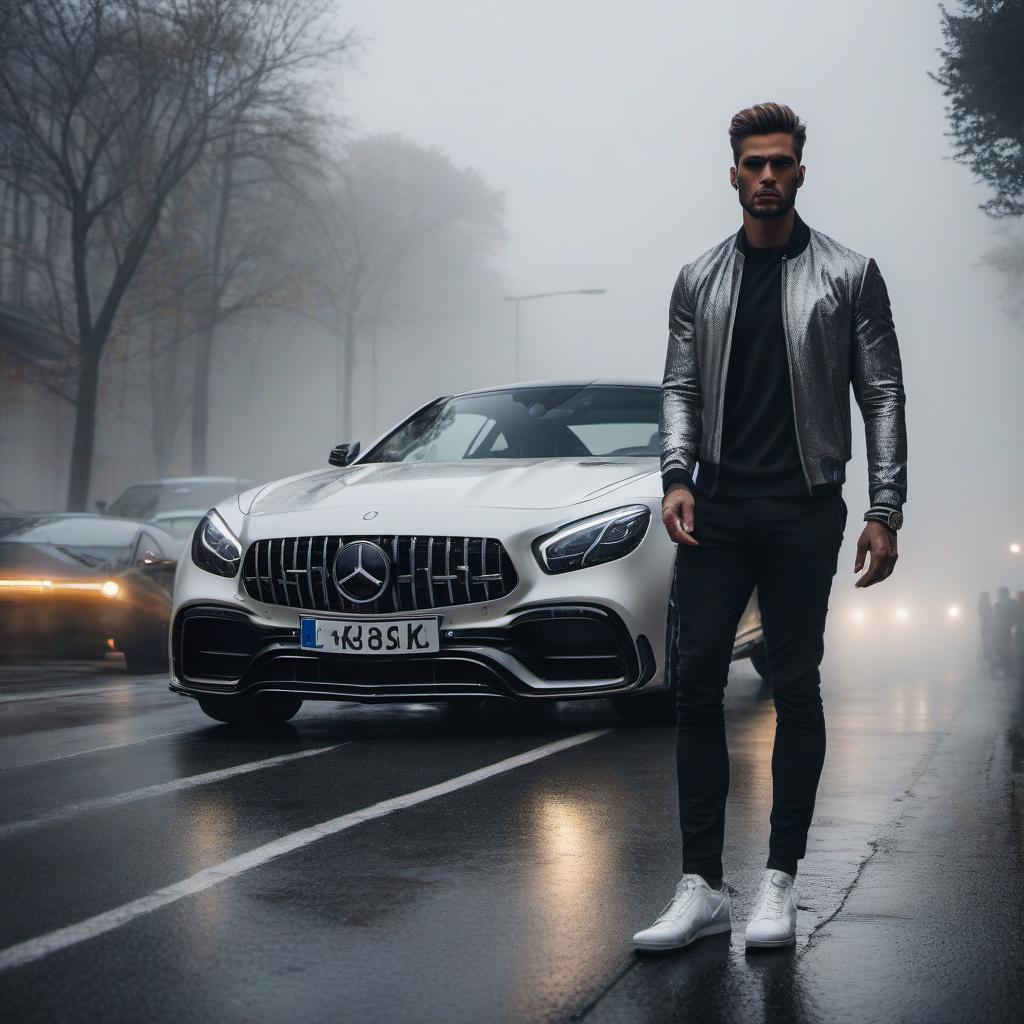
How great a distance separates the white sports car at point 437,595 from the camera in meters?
6.82

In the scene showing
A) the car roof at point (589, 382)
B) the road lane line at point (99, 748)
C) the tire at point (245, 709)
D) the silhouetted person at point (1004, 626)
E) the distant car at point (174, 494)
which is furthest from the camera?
the silhouetted person at point (1004, 626)

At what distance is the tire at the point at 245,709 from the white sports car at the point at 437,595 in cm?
13

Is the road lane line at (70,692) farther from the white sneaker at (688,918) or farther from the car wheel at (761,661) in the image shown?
the white sneaker at (688,918)

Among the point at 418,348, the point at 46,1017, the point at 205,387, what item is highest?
the point at 418,348

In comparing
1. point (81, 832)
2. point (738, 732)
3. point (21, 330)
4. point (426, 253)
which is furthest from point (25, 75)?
point (426, 253)

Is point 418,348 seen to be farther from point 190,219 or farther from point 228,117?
point 228,117

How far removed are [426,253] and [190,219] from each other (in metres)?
31.6

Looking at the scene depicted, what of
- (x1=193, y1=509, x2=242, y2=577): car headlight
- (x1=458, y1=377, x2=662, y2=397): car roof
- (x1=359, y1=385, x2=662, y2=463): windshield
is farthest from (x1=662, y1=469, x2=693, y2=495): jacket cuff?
(x1=458, y1=377, x2=662, y2=397): car roof

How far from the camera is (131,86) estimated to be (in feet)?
79.7

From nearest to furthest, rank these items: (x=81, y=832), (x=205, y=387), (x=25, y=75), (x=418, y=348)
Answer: (x=81, y=832) < (x=25, y=75) < (x=205, y=387) < (x=418, y=348)

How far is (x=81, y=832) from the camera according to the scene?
16.4 feet

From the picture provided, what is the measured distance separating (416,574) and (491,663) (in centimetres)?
47

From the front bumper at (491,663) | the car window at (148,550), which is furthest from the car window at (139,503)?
the front bumper at (491,663)

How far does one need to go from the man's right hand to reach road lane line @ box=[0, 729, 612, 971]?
144cm
